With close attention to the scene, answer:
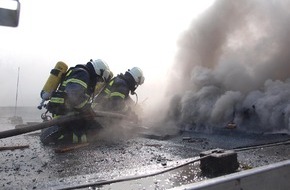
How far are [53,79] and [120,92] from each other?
7.36ft

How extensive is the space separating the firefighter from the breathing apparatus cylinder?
1.98 m

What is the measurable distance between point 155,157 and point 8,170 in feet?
7.31

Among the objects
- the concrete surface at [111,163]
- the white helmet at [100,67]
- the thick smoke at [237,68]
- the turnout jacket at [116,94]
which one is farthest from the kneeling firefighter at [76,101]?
the thick smoke at [237,68]

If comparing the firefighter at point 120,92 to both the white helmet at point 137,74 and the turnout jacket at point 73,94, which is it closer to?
the white helmet at point 137,74

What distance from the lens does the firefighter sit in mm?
8422

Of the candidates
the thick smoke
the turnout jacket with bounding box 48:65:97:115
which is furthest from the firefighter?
the thick smoke

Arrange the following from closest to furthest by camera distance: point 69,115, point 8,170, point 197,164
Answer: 1. point 197,164
2. point 8,170
3. point 69,115

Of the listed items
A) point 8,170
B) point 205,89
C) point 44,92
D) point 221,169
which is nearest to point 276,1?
point 205,89

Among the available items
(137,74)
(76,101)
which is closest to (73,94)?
(76,101)

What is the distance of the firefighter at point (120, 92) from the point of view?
8422 mm

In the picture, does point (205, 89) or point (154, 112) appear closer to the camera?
point (205, 89)

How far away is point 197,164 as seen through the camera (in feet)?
12.6

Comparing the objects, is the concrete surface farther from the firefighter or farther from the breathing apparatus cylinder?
the firefighter

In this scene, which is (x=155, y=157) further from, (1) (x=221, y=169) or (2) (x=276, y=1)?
(2) (x=276, y=1)
